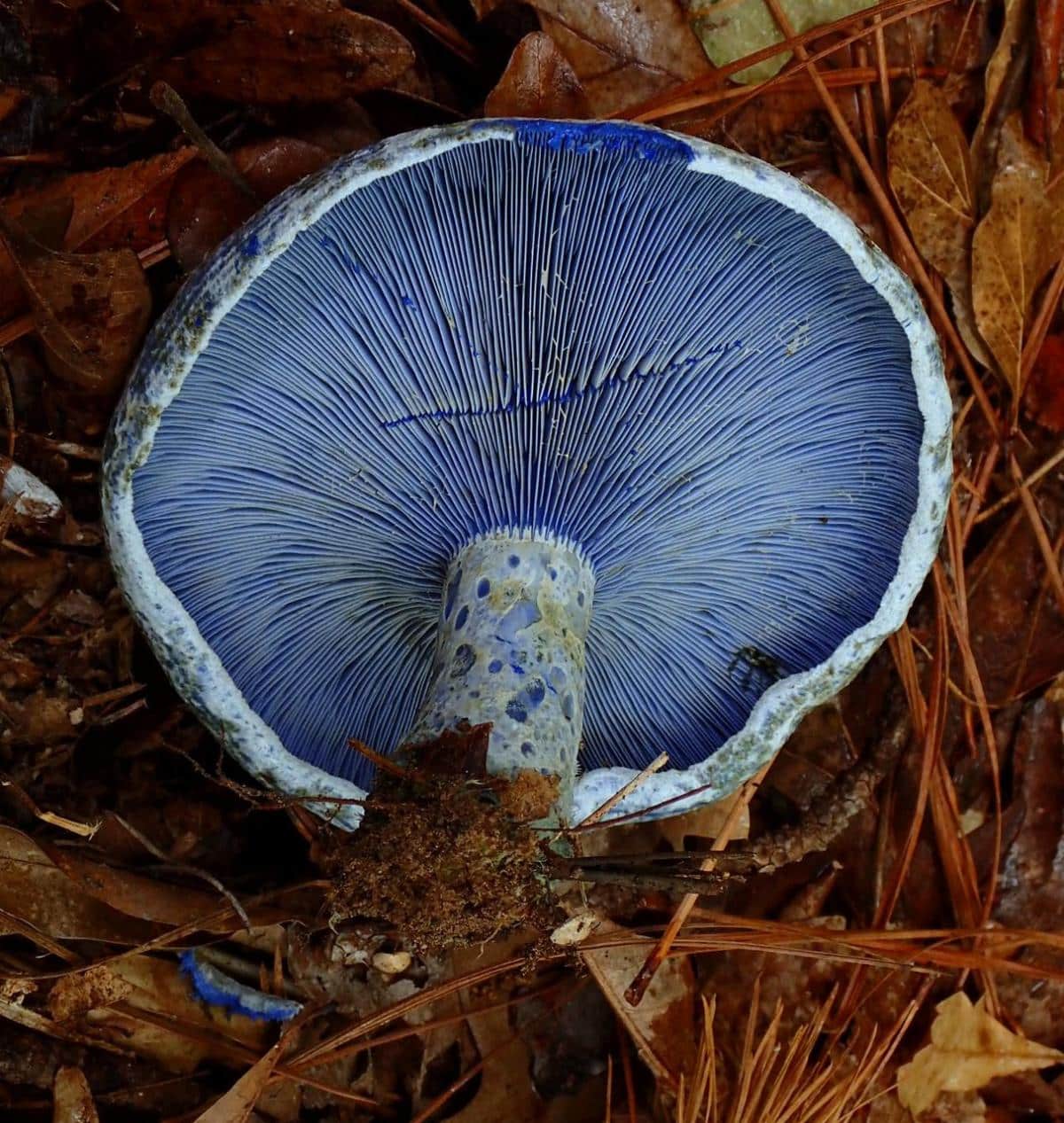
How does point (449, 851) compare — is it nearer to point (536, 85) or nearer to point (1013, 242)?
point (536, 85)

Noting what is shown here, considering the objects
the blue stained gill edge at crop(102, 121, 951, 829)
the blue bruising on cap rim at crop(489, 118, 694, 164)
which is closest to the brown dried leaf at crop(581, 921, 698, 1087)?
the blue stained gill edge at crop(102, 121, 951, 829)

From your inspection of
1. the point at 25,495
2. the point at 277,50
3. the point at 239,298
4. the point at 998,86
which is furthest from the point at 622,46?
the point at 25,495

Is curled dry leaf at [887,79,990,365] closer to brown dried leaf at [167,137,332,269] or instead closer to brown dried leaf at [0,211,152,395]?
brown dried leaf at [167,137,332,269]

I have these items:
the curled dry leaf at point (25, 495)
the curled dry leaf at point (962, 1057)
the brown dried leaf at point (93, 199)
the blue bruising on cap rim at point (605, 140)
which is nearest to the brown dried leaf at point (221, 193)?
the brown dried leaf at point (93, 199)

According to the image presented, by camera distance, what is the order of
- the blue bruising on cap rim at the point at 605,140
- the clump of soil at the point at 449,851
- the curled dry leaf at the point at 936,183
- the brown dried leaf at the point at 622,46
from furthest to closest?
the curled dry leaf at the point at 936,183, the brown dried leaf at the point at 622,46, the clump of soil at the point at 449,851, the blue bruising on cap rim at the point at 605,140

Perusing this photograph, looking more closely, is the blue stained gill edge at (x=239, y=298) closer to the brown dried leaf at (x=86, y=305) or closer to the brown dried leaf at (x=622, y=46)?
the brown dried leaf at (x=86, y=305)

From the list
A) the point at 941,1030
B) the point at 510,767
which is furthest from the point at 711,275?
the point at 941,1030
